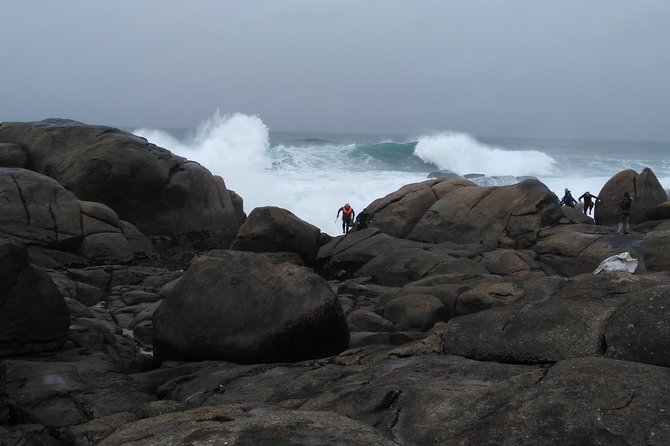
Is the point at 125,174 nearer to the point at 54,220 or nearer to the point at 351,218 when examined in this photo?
the point at 54,220

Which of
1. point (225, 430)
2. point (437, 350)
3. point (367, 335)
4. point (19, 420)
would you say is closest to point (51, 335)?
point (19, 420)

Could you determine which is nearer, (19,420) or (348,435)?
(348,435)

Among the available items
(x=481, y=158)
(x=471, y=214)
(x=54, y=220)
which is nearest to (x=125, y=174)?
(x=54, y=220)

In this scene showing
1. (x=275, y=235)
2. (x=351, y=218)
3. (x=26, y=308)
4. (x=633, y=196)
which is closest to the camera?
(x=26, y=308)

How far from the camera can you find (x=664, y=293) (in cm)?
604

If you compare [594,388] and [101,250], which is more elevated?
[594,388]

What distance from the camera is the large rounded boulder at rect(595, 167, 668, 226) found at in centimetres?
2338

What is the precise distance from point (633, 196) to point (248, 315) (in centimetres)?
1910

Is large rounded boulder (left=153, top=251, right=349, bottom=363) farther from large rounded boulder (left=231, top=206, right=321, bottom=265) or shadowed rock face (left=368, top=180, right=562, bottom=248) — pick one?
shadowed rock face (left=368, top=180, right=562, bottom=248)

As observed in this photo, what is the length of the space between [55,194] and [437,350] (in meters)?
13.4

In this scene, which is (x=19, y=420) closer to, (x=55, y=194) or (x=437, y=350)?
(x=437, y=350)

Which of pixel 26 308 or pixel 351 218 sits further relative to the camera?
pixel 351 218

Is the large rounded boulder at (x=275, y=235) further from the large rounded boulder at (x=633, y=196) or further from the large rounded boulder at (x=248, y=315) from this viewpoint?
the large rounded boulder at (x=633, y=196)

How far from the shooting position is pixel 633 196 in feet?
78.1
